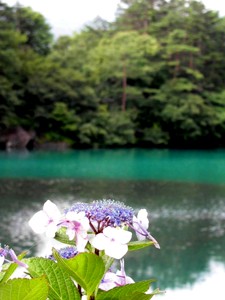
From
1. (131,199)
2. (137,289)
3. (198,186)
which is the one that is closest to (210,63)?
(198,186)

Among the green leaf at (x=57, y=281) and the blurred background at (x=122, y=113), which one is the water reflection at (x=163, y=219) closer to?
the blurred background at (x=122, y=113)

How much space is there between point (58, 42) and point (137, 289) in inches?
1146

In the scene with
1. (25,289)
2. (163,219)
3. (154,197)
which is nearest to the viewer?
(25,289)

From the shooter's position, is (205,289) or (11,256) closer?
(11,256)

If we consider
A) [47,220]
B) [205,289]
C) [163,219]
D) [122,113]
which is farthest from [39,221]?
[122,113]

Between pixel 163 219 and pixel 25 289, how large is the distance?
10.7m

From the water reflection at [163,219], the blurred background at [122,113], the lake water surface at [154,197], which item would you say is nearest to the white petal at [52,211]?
the water reflection at [163,219]

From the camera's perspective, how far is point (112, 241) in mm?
652

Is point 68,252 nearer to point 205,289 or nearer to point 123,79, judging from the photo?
point 205,289

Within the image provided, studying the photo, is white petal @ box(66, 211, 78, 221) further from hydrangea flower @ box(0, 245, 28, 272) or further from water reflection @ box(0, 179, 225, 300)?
water reflection @ box(0, 179, 225, 300)

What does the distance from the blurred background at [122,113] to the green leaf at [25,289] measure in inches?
401

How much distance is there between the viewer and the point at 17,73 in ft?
80.4

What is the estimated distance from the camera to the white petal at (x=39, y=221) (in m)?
0.69

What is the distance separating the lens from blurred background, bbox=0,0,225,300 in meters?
14.4
